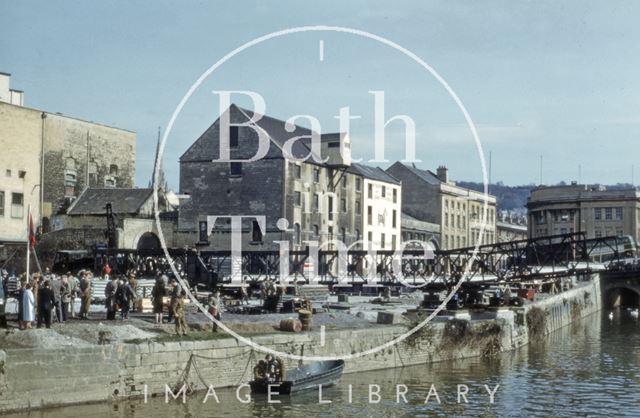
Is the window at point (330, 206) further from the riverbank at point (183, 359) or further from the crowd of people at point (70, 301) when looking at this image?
the crowd of people at point (70, 301)

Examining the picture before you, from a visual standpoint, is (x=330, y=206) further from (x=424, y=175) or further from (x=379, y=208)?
(x=424, y=175)

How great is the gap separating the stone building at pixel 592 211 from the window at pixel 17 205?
91.5 metres

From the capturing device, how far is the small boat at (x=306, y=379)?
3086 centimetres

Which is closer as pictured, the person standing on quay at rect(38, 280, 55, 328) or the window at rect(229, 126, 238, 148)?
the person standing on quay at rect(38, 280, 55, 328)

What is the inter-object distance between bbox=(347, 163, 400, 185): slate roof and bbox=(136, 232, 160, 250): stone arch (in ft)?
69.4

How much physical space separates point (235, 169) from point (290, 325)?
134 feet

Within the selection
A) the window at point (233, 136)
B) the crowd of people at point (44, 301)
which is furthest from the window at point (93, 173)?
the crowd of people at point (44, 301)

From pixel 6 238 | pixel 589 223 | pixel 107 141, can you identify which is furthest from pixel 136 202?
pixel 589 223

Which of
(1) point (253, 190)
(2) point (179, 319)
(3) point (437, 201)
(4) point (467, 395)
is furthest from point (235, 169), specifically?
(4) point (467, 395)

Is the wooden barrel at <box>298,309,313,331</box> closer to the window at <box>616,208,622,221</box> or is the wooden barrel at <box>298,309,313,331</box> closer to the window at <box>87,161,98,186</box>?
the window at <box>87,161,98,186</box>

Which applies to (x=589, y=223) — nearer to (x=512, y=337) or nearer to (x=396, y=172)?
(x=396, y=172)

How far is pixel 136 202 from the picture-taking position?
7069 centimetres

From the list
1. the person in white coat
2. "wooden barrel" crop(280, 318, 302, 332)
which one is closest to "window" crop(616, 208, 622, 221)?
"wooden barrel" crop(280, 318, 302, 332)

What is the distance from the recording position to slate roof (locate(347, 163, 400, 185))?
8812 centimetres
